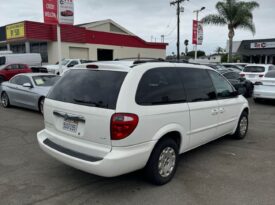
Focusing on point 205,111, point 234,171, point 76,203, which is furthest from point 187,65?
point 76,203

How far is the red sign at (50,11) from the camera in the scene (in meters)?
13.3

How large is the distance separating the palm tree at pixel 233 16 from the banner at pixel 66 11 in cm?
1979

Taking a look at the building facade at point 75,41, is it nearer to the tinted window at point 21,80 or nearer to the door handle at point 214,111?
the tinted window at point 21,80

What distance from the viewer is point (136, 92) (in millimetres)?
3658

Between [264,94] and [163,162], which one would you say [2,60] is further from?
[163,162]

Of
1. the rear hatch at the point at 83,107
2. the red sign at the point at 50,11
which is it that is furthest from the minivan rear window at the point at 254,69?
the rear hatch at the point at 83,107

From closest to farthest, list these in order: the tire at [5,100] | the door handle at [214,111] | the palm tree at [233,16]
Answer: the door handle at [214,111] < the tire at [5,100] < the palm tree at [233,16]

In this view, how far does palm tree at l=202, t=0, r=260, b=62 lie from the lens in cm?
2998

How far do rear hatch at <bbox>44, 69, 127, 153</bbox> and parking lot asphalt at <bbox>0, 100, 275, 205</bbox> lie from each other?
0.65m

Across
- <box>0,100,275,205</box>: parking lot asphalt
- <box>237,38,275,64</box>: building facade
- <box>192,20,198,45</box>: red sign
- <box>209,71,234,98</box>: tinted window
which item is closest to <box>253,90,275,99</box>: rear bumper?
<box>0,100,275,205</box>: parking lot asphalt

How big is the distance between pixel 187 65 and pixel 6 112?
7447mm

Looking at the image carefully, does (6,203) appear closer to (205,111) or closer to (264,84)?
(205,111)

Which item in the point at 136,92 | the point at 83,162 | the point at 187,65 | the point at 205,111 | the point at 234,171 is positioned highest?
the point at 187,65

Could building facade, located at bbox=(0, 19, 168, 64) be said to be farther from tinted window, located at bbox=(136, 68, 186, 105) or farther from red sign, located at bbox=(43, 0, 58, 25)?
tinted window, located at bbox=(136, 68, 186, 105)
